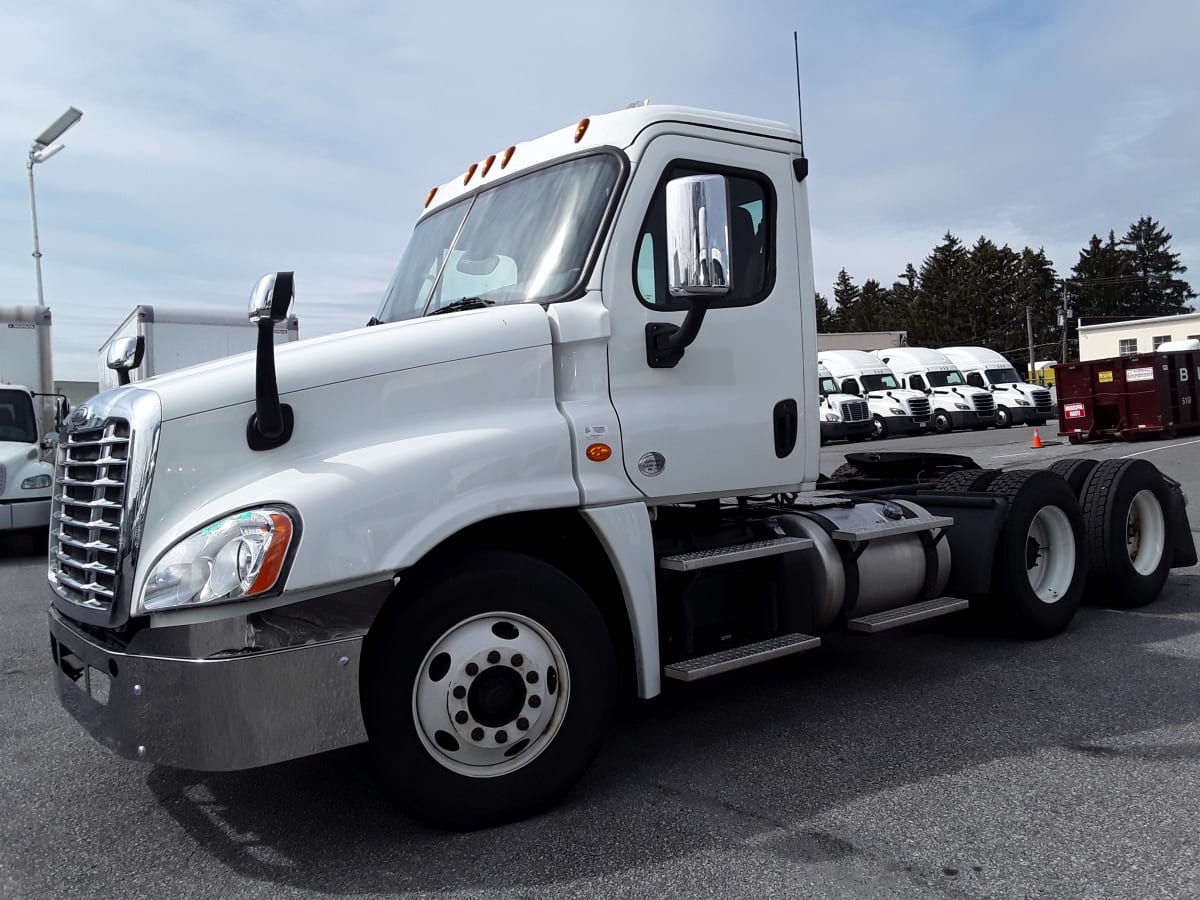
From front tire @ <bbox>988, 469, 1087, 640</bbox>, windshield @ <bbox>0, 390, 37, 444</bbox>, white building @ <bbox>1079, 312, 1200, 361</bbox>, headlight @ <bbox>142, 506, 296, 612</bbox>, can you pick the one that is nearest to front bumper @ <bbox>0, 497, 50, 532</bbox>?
windshield @ <bbox>0, 390, 37, 444</bbox>

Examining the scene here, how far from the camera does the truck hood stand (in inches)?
137

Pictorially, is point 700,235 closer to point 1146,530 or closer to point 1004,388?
point 1146,530

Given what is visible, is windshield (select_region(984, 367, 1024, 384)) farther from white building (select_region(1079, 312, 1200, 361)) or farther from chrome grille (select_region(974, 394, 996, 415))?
white building (select_region(1079, 312, 1200, 361))

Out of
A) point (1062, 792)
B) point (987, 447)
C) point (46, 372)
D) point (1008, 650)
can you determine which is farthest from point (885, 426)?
point (1062, 792)

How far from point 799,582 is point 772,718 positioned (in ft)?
2.23

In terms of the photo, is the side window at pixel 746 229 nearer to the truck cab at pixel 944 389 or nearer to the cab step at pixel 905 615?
the cab step at pixel 905 615

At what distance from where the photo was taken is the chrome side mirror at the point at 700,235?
3.65m

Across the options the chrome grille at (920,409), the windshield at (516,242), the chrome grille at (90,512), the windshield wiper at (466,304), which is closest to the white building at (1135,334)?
the chrome grille at (920,409)

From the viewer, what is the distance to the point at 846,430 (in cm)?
3028

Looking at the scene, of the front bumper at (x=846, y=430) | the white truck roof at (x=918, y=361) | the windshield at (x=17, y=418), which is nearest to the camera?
the windshield at (x=17, y=418)

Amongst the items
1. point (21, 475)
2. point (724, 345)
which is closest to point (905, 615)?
point (724, 345)

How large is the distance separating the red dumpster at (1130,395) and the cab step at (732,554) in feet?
71.8

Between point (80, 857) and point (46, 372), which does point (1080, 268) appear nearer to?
point (46, 372)

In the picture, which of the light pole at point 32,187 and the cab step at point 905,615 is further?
the light pole at point 32,187
